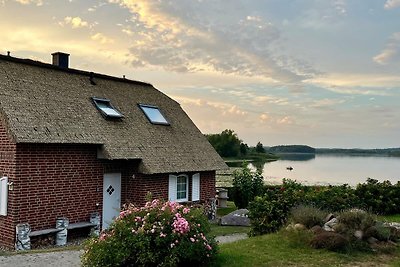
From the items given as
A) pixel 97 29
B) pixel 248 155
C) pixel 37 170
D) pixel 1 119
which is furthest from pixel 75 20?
pixel 248 155

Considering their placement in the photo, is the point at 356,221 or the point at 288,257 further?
the point at 356,221

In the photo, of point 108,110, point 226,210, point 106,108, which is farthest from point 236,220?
point 106,108

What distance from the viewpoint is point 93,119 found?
1656 cm

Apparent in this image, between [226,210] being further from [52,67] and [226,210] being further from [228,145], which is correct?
[228,145]

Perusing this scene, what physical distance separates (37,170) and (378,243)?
34.0 ft

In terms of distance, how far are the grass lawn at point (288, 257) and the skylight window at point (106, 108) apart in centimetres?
831

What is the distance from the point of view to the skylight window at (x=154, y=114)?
65.2 ft

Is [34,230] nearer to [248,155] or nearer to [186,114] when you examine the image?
[186,114]

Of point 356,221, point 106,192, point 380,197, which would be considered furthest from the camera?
point 380,197

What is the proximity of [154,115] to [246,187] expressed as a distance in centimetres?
649

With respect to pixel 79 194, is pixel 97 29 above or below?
above

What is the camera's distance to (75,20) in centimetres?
1742

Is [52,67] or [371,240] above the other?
[52,67]

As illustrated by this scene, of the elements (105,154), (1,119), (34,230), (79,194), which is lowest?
(34,230)
